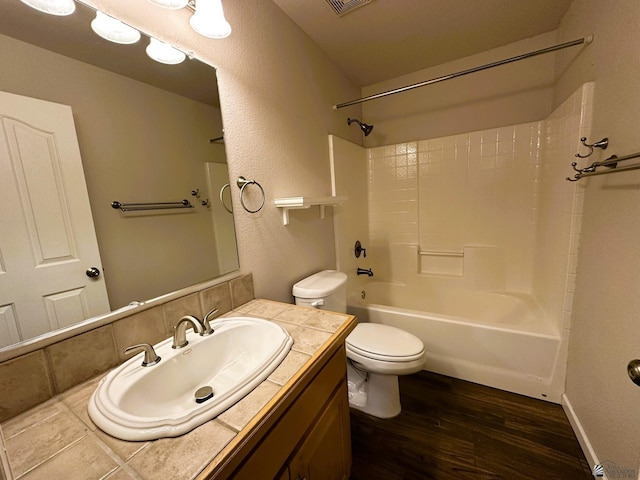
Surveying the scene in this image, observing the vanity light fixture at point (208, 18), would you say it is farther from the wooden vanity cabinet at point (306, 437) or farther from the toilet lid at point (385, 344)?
the toilet lid at point (385, 344)

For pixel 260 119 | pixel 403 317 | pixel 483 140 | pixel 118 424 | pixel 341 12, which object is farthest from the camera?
pixel 483 140

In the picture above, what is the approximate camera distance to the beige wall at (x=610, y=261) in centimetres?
93

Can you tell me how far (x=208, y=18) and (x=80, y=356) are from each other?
116 cm

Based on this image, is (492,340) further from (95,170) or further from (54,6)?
(54,6)

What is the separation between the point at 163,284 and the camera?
0.94 m

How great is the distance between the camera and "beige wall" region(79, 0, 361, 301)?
1.12m

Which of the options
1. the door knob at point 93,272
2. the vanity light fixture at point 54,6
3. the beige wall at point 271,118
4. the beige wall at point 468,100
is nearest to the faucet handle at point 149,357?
the door knob at point 93,272

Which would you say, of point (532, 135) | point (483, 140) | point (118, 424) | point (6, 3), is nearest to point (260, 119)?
point (6, 3)

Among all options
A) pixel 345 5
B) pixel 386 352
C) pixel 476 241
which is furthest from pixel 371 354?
pixel 345 5

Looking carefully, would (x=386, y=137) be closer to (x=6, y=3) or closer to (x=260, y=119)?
(x=260, y=119)

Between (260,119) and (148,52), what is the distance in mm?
516

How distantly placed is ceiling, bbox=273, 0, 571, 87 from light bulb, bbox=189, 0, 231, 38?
0.72m

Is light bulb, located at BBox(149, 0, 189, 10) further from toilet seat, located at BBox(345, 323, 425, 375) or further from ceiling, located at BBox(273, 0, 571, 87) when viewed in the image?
toilet seat, located at BBox(345, 323, 425, 375)

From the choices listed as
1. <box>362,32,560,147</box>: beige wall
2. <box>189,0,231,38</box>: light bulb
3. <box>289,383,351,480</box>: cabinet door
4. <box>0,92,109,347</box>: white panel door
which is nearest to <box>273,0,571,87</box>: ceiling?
<box>362,32,560,147</box>: beige wall
